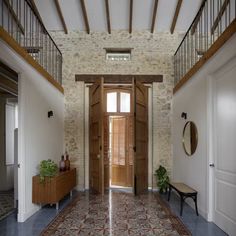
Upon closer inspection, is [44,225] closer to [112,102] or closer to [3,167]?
[3,167]

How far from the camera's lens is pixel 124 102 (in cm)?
873

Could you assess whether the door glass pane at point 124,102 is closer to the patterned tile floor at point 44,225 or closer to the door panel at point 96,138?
the door panel at point 96,138

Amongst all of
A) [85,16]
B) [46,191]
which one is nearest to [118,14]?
[85,16]

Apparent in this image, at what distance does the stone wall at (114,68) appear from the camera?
8578 millimetres

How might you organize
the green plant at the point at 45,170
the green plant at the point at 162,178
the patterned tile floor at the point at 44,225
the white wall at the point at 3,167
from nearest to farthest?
the patterned tile floor at the point at 44,225
the green plant at the point at 45,170
the green plant at the point at 162,178
the white wall at the point at 3,167

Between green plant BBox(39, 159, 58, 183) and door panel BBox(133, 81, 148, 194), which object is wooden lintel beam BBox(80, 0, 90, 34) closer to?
door panel BBox(133, 81, 148, 194)

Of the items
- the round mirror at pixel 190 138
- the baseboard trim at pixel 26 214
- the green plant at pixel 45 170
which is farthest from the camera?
the round mirror at pixel 190 138

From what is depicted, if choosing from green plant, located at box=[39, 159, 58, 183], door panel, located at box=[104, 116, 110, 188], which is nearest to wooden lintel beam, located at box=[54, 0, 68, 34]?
door panel, located at box=[104, 116, 110, 188]

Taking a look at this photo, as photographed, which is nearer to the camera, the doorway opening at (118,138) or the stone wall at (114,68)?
the stone wall at (114,68)

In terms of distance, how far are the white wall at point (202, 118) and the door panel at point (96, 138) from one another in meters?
2.13

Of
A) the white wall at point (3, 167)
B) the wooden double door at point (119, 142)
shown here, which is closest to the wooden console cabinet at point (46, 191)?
the wooden double door at point (119, 142)

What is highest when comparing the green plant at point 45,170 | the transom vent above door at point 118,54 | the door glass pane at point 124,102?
the transom vent above door at point 118,54

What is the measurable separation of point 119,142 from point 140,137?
138 cm

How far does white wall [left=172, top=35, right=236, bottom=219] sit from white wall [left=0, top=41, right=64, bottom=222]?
3.30 m
